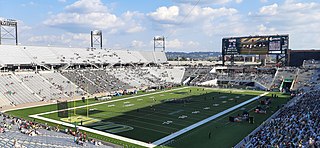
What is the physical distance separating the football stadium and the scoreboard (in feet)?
0.75

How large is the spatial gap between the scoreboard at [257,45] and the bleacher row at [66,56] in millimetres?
24569

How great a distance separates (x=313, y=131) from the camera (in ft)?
50.1

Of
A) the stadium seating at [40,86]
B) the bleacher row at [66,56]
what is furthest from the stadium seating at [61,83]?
the bleacher row at [66,56]

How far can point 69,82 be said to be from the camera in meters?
49.5

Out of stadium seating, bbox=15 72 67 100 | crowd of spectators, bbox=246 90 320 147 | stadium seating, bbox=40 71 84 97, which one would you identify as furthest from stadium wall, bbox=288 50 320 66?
stadium seating, bbox=15 72 67 100

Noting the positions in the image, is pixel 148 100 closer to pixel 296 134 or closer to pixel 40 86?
pixel 40 86

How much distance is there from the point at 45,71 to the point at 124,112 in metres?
26.6

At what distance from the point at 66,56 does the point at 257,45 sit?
45.4 meters

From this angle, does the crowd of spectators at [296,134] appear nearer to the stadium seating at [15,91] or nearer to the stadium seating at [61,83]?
the stadium seating at [15,91]

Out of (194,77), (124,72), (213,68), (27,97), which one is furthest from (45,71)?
(213,68)

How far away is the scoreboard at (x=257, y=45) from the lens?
209 ft

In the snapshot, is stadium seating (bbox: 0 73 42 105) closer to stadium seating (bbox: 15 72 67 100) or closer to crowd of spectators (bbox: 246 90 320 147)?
stadium seating (bbox: 15 72 67 100)

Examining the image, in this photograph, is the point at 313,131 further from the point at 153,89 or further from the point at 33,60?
the point at 33,60

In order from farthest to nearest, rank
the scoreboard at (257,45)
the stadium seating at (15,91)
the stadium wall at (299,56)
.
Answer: the stadium wall at (299,56) → the scoreboard at (257,45) → the stadium seating at (15,91)
